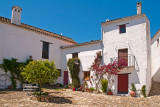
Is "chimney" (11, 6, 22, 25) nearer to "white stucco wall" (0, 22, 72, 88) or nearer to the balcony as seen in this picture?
"white stucco wall" (0, 22, 72, 88)

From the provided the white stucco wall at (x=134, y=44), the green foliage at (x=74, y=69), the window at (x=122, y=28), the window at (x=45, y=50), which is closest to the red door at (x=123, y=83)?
the white stucco wall at (x=134, y=44)

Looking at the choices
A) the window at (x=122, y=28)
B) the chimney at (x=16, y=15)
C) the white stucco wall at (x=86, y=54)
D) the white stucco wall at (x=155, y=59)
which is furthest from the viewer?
the white stucco wall at (x=155, y=59)

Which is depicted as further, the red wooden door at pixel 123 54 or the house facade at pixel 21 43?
the house facade at pixel 21 43

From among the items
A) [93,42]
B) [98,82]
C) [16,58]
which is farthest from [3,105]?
[93,42]

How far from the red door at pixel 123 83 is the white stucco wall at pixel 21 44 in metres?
7.68

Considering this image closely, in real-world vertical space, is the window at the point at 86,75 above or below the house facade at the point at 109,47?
below

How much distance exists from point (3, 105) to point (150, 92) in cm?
1146

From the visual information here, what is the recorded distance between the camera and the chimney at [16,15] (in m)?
16.4

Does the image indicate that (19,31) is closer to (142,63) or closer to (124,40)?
(124,40)

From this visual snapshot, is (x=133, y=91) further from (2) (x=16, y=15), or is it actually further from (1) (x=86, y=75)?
(2) (x=16, y=15)

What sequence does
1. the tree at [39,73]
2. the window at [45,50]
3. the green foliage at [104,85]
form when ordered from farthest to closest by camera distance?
the window at [45,50], the green foliage at [104,85], the tree at [39,73]

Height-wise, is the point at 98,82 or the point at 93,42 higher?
the point at 93,42

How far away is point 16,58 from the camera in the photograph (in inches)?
622

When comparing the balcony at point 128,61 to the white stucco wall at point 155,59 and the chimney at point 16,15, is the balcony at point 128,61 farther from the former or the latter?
the chimney at point 16,15
